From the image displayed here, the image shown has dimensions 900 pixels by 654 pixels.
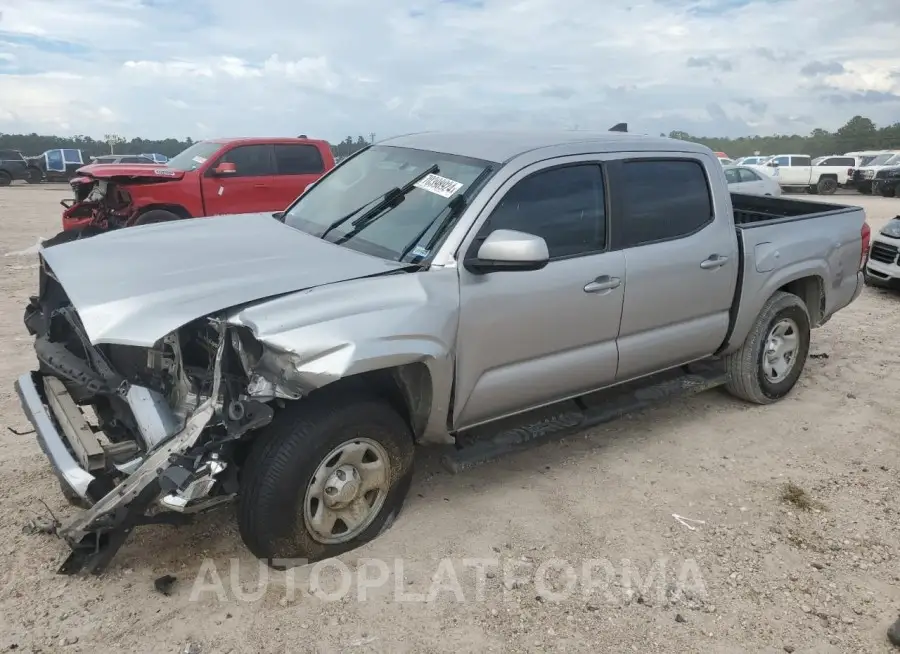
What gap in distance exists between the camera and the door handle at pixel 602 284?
3682 millimetres

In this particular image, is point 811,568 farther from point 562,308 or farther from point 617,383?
point 562,308

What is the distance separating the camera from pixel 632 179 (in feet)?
13.1

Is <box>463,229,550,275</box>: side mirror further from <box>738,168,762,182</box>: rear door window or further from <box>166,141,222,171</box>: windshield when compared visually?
<box>738,168,762,182</box>: rear door window

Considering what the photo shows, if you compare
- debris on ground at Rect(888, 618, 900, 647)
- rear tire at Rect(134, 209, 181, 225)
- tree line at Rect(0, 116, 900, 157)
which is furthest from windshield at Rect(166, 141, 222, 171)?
tree line at Rect(0, 116, 900, 157)

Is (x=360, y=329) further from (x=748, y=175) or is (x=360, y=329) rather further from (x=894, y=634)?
(x=748, y=175)

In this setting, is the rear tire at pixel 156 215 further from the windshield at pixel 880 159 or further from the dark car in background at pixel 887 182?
the windshield at pixel 880 159

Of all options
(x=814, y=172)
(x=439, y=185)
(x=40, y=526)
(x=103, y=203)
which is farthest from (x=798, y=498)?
(x=814, y=172)

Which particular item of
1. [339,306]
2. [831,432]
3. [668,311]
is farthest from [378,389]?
[831,432]

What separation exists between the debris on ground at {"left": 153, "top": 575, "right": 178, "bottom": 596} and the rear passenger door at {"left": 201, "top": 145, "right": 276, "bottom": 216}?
7.68 m

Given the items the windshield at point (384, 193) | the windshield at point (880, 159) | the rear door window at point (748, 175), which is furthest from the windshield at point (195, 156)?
the windshield at point (880, 159)

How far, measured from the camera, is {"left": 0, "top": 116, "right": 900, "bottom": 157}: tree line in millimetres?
48250

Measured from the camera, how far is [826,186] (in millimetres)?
26641

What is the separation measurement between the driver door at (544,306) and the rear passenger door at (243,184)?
7.41 m

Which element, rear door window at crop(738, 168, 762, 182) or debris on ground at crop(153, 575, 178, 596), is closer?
debris on ground at crop(153, 575, 178, 596)
